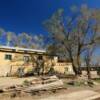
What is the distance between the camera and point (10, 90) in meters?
13.0

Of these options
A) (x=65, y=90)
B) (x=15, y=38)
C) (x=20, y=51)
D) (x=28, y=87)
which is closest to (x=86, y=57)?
(x=20, y=51)

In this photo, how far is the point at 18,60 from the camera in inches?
1198

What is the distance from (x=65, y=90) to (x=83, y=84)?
4.20 meters

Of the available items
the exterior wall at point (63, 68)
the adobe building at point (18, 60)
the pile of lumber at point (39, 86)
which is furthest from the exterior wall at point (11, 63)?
the pile of lumber at point (39, 86)

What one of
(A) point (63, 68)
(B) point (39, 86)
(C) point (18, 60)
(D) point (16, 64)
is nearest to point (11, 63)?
(D) point (16, 64)

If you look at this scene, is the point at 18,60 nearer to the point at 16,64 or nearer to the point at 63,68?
the point at 16,64

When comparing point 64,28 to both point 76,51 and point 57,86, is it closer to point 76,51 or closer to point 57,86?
point 76,51

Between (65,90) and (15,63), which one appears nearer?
(65,90)

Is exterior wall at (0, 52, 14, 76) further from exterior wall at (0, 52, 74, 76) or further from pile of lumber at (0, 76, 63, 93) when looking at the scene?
Answer: pile of lumber at (0, 76, 63, 93)

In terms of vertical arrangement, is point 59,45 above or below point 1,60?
above

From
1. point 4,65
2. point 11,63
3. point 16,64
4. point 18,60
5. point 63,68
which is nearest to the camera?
point 4,65

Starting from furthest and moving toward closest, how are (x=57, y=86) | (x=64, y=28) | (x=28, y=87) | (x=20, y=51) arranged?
(x=64, y=28) < (x=20, y=51) < (x=57, y=86) < (x=28, y=87)

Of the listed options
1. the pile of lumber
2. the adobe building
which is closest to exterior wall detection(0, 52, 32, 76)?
the adobe building

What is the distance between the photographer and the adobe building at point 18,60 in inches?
1138
